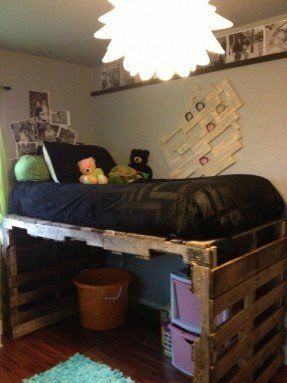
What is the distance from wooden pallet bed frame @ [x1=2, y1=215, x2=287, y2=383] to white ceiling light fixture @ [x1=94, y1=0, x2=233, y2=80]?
0.75 meters

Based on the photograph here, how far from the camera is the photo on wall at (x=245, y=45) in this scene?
2.12 metres

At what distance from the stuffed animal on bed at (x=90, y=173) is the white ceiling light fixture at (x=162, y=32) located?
1.36 m

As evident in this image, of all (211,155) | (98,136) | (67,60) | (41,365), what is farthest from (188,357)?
(67,60)

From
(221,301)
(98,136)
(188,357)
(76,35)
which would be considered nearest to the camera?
(221,301)

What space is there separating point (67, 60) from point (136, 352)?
235 centimetres

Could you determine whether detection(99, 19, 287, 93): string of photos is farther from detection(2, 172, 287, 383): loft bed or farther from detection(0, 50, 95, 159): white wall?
detection(0, 50, 95, 159): white wall

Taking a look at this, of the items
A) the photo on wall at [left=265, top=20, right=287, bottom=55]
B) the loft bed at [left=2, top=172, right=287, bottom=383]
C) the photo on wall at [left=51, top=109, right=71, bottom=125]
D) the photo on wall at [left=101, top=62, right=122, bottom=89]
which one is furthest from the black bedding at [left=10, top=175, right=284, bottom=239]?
the photo on wall at [left=101, top=62, right=122, bottom=89]

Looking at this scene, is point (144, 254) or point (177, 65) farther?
point (144, 254)

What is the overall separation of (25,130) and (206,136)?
141 cm

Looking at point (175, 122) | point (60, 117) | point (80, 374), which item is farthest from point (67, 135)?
point (80, 374)

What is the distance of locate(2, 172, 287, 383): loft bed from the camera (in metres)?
1.48

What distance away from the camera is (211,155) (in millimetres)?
2396

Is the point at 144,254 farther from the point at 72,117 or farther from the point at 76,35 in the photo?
the point at 72,117

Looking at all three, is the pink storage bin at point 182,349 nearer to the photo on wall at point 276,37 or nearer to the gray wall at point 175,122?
the gray wall at point 175,122
